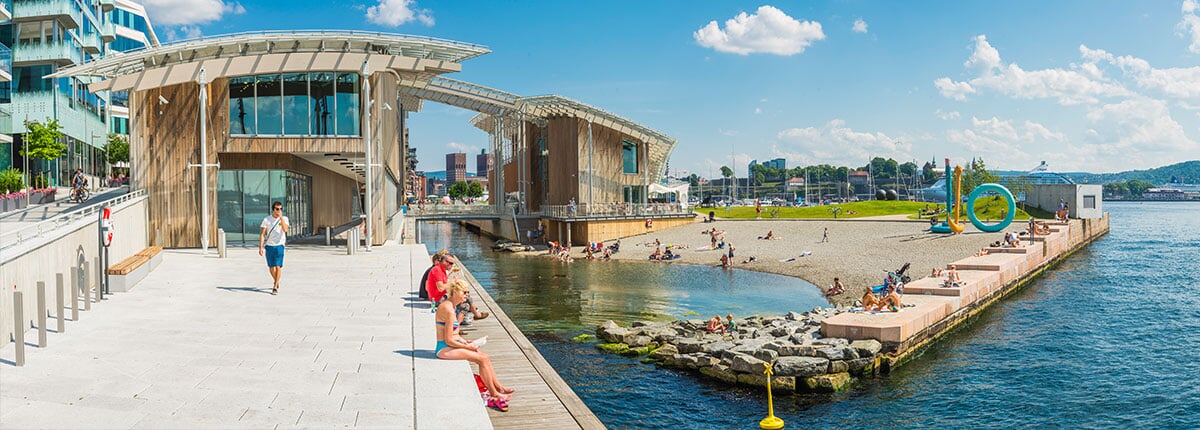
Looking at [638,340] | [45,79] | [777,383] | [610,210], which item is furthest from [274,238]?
[45,79]

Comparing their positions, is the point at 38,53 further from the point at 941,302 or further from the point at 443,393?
the point at 443,393

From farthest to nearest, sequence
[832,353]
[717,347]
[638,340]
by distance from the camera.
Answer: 1. [638,340]
2. [717,347]
3. [832,353]

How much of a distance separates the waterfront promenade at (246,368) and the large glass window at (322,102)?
1295 centimetres

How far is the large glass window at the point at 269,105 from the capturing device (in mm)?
28078

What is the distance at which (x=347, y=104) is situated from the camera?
29.0 m

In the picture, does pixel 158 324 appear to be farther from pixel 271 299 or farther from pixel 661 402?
pixel 661 402

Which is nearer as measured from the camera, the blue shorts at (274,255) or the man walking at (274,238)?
the man walking at (274,238)

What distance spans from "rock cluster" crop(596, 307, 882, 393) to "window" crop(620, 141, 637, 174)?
3668 cm

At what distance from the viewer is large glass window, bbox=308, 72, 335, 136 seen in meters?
28.7

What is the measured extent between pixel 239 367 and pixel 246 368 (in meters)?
0.10

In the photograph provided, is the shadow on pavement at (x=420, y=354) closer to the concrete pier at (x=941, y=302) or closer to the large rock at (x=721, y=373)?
the large rock at (x=721, y=373)

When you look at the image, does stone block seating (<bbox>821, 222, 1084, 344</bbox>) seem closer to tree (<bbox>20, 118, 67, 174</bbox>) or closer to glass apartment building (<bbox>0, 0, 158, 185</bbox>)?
tree (<bbox>20, 118, 67, 174</bbox>)

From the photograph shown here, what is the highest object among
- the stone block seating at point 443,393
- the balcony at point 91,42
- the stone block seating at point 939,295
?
the balcony at point 91,42

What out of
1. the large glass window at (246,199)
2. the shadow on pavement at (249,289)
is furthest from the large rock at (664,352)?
the large glass window at (246,199)
